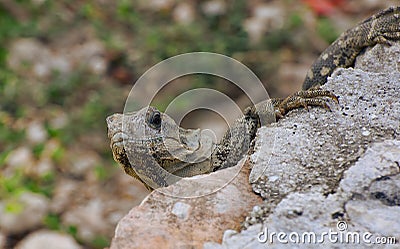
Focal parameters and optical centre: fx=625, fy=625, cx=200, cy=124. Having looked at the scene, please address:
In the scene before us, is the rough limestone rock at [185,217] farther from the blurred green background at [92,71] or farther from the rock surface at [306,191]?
the blurred green background at [92,71]

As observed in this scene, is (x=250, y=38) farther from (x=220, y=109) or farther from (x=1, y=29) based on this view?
(x=1, y=29)

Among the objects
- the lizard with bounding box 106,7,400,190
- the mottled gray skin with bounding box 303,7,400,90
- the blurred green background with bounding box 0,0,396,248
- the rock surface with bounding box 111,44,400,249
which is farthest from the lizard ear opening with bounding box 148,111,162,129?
the blurred green background with bounding box 0,0,396,248

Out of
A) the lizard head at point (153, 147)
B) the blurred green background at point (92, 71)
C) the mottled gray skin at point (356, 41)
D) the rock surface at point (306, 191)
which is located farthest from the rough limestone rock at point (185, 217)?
the blurred green background at point (92, 71)

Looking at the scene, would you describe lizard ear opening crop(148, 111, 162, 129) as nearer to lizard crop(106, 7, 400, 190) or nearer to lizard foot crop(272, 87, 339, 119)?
lizard crop(106, 7, 400, 190)

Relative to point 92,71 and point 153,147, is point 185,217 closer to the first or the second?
point 153,147

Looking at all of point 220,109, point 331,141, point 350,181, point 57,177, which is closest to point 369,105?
point 331,141
